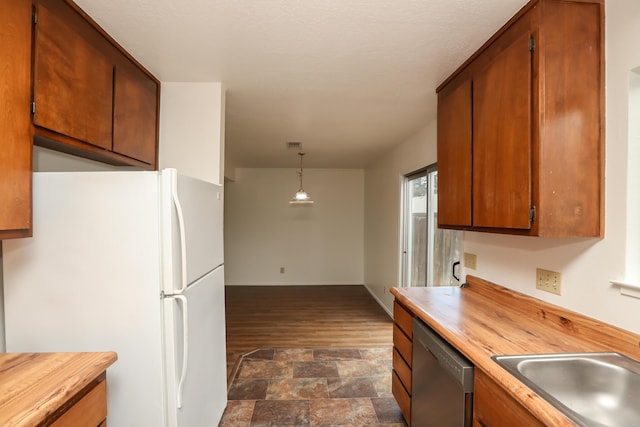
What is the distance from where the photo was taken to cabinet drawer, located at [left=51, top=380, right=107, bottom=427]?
2.99 feet

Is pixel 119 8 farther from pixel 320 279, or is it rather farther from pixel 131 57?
pixel 320 279

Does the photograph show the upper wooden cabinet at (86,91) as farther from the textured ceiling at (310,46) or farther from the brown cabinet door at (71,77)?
the textured ceiling at (310,46)

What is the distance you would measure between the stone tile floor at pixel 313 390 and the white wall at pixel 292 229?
9.65ft

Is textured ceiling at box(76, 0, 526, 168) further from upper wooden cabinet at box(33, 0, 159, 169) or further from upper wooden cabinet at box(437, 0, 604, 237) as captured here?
upper wooden cabinet at box(437, 0, 604, 237)

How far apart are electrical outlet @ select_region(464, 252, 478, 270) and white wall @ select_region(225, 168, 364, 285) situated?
390 centimetres

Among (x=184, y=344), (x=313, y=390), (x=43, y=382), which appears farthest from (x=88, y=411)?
(x=313, y=390)

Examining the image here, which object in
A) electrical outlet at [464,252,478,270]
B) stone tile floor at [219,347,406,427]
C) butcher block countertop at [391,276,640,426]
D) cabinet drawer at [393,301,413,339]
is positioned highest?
electrical outlet at [464,252,478,270]

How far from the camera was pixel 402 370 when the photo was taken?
1.94m

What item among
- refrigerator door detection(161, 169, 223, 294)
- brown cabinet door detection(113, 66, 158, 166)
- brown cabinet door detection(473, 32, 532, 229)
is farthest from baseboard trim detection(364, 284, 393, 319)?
brown cabinet door detection(113, 66, 158, 166)

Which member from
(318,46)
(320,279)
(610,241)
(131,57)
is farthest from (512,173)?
(320,279)

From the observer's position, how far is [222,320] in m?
2.05

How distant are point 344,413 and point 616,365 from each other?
5.58 ft

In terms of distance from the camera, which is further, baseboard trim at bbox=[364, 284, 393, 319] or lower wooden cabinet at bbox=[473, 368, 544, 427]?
baseboard trim at bbox=[364, 284, 393, 319]

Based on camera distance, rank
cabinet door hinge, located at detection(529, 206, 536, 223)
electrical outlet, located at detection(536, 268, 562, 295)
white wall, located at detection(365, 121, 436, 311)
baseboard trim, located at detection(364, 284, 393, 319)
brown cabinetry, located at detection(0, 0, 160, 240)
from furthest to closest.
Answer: baseboard trim, located at detection(364, 284, 393, 319), white wall, located at detection(365, 121, 436, 311), electrical outlet, located at detection(536, 268, 562, 295), cabinet door hinge, located at detection(529, 206, 536, 223), brown cabinetry, located at detection(0, 0, 160, 240)
